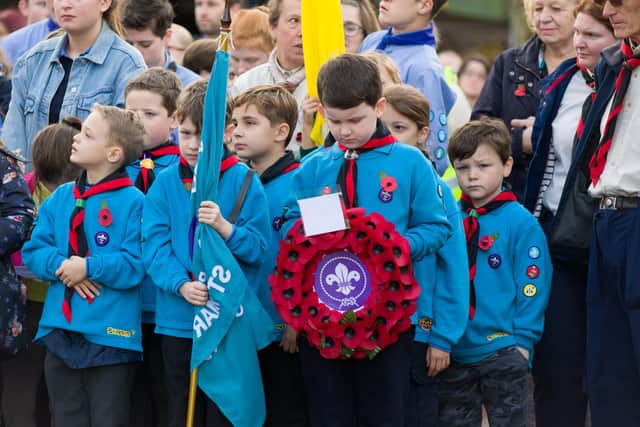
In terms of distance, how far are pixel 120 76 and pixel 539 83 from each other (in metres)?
2.47

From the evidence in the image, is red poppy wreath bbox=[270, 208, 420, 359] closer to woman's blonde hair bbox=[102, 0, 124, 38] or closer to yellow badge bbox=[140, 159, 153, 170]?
yellow badge bbox=[140, 159, 153, 170]

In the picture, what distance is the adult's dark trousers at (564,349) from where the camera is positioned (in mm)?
5961

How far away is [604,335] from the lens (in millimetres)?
5465

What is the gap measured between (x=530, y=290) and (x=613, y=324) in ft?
1.78

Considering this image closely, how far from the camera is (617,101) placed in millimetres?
5414

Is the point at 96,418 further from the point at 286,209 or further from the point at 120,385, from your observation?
the point at 286,209

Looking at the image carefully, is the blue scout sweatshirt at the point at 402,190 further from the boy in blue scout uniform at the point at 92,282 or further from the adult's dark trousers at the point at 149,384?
the adult's dark trousers at the point at 149,384

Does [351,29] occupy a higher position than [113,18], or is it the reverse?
[113,18]

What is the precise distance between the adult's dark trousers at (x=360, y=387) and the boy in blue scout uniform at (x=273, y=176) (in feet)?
1.56

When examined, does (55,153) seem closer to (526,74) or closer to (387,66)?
(387,66)

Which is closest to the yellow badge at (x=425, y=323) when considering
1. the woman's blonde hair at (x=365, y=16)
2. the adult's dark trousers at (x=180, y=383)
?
the adult's dark trousers at (x=180, y=383)

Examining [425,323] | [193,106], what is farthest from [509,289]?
[193,106]

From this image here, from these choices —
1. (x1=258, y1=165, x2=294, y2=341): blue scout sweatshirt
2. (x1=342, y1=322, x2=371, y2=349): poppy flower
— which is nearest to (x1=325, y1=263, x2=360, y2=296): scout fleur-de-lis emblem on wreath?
(x1=342, y1=322, x2=371, y2=349): poppy flower

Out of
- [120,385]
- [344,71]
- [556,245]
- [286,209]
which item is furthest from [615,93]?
[120,385]
